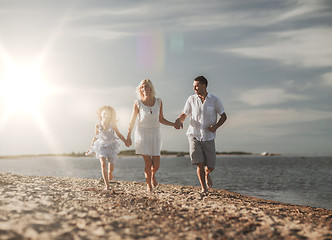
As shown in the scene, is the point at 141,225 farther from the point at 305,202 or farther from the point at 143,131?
the point at 305,202

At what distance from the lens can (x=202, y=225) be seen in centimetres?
465

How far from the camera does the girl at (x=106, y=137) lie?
7.77 meters

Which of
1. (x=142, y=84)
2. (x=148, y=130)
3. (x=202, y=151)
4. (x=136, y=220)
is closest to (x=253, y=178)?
(x=202, y=151)

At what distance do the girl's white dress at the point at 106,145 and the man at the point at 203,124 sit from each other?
1810 millimetres

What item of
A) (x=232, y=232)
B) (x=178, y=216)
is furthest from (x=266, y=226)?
(x=178, y=216)

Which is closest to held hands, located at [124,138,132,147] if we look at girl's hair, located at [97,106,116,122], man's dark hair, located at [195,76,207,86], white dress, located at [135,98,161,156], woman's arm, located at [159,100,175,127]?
white dress, located at [135,98,161,156]

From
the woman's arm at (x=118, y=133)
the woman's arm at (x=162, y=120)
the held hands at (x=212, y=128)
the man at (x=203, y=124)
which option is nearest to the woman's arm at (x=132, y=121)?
the woman's arm at (x=118, y=133)

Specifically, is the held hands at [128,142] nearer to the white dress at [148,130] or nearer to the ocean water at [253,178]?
the white dress at [148,130]

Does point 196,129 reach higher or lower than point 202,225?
higher

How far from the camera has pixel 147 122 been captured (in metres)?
7.77

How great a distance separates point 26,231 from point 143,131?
14.0ft

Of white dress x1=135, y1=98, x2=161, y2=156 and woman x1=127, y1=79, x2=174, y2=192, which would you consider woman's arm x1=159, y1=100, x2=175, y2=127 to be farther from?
white dress x1=135, y1=98, x2=161, y2=156

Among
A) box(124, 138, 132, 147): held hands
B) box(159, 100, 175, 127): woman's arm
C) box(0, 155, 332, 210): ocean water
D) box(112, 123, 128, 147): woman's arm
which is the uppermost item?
box(159, 100, 175, 127): woman's arm

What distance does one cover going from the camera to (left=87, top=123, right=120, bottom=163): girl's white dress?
7766mm
